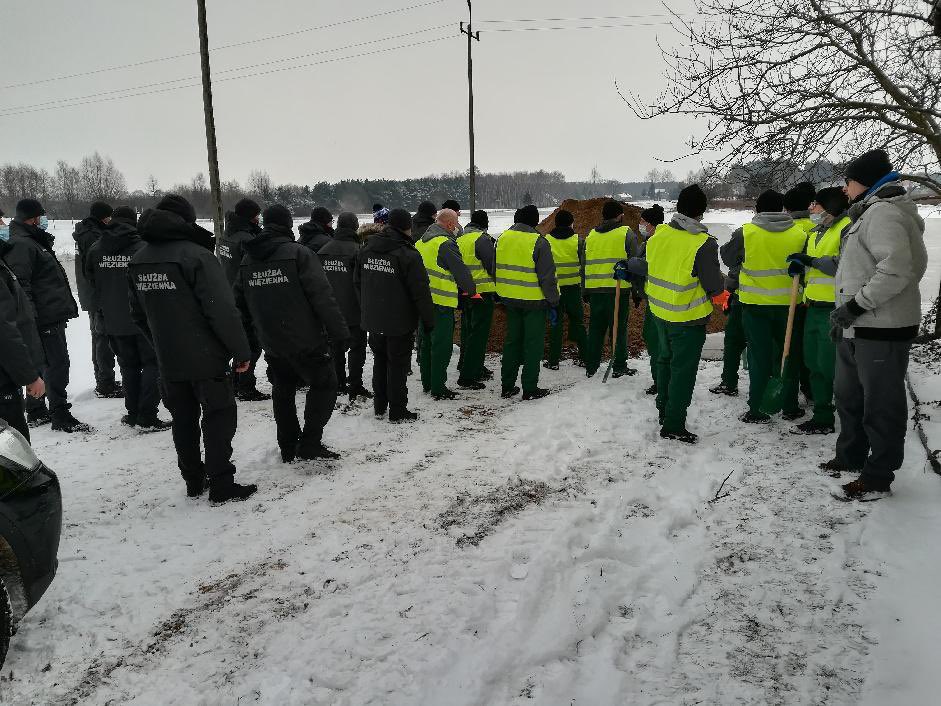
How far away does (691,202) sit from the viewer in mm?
5035

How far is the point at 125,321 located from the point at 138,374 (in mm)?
570

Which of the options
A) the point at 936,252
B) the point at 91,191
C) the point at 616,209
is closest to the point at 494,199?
the point at 91,191

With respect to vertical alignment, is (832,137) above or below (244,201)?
above

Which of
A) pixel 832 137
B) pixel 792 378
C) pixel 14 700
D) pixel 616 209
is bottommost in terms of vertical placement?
pixel 14 700

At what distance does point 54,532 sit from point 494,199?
103789mm

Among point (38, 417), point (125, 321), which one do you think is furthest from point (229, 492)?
point (38, 417)

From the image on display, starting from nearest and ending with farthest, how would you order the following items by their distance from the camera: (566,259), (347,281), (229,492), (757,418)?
(229,492) < (757,418) < (347,281) < (566,259)

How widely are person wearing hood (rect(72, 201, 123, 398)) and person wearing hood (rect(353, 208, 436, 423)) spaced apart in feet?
9.27

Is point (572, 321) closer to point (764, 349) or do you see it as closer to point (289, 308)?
point (764, 349)

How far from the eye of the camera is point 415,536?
3771 mm

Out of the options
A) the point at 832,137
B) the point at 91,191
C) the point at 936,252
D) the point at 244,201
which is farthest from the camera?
the point at 91,191

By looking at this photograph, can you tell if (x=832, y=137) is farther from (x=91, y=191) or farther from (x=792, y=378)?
(x=91, y=191)

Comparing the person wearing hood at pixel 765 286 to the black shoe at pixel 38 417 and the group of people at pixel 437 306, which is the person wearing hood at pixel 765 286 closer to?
the group of people at pixel 437 306

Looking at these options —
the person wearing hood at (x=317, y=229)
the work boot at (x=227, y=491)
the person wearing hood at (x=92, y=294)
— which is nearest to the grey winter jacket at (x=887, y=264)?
the work boot at (x=227, y=491)
